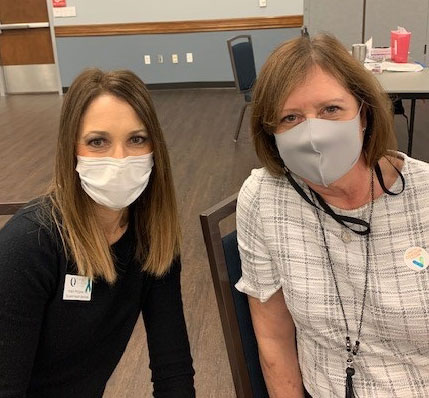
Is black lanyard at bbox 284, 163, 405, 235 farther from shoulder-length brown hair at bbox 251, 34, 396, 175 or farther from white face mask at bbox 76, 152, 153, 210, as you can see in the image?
white face mask at bbox 76, 152, 153, 210

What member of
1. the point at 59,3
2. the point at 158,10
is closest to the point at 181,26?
the point at 158,10

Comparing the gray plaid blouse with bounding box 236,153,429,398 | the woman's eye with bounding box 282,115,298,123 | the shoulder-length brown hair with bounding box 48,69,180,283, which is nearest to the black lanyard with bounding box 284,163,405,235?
the gray plaid blouse with bounding box 236,153,429,398

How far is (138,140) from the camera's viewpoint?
122 cm

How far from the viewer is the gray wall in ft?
24.8

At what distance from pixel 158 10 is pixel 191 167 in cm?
352

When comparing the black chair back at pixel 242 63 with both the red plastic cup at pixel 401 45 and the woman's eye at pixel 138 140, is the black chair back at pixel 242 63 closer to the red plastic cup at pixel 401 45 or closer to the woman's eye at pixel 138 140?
the red plastic cup at pixel 401 45

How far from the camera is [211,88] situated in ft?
25.7

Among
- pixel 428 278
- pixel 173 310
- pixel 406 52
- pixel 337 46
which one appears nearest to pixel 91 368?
pixel 173 310

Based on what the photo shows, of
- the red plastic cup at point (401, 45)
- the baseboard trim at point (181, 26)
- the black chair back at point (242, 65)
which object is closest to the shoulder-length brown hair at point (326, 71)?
the red plastic cup at point (401, 45)

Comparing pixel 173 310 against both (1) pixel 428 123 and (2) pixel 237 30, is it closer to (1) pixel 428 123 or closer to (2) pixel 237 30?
(1) pixel 428 123

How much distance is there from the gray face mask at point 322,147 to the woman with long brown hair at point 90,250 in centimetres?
30

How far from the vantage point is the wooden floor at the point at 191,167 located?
2.31 meters

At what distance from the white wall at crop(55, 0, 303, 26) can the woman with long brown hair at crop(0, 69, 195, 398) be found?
6.48 meters

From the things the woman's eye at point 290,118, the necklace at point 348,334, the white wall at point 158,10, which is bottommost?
the white wall at point 158,10
